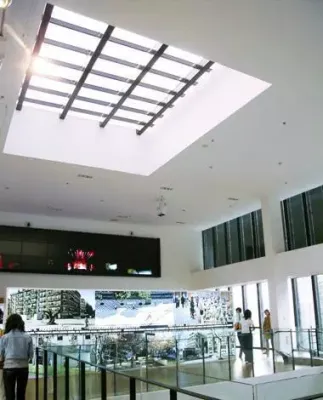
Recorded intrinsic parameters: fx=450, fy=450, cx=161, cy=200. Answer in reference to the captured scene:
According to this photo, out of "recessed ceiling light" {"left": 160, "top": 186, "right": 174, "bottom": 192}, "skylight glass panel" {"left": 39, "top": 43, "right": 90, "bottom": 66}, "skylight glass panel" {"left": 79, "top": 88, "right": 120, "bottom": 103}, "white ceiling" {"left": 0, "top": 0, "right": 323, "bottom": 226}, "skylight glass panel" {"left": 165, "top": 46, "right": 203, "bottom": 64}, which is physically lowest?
"recessed ceiling light" {"left": 160, "top": 186, "right": 174, "bottom": 192}

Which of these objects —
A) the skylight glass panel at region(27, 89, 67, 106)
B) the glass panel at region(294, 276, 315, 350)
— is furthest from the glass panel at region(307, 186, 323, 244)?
the skylight glass panel at region(27, 89, 67, 106)

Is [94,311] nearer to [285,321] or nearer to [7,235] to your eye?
[7,235]

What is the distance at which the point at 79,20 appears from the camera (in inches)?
279

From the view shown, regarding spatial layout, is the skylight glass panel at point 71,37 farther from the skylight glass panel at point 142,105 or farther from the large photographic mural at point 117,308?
the large photographic mural at point 117,308

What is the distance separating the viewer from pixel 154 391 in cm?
542

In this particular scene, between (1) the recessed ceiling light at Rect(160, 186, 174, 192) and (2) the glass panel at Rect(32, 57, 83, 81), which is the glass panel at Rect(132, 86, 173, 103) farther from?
(1) the recessed ceiling light at Rect(160, 186, 174, 192)

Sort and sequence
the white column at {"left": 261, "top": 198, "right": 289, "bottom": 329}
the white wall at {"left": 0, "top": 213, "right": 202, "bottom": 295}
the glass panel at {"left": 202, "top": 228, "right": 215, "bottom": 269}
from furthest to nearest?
1. the glass panel at {"left": 202, "top": 228, "right": 215, "bottom": 269}
2. the white wall at {"left": 0, "top": 213, "right": 202, "bottom": 295}
3. the white column at {"left": 261, "top": 198, "right": 289, "bottom": 329}

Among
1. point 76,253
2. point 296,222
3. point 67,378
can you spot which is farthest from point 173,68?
point 76,253

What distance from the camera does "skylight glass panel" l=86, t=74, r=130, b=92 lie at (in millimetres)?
8820

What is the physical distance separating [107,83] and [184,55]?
5.96 ft

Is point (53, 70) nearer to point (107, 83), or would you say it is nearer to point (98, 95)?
point (107, 83)

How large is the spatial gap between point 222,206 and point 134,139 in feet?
16.3

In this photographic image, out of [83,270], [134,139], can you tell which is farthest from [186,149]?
[83,270]

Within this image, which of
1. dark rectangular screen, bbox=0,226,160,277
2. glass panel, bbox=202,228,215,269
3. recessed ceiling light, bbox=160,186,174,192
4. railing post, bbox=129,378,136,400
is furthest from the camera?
glass panel, bbox=202,228,215,269
